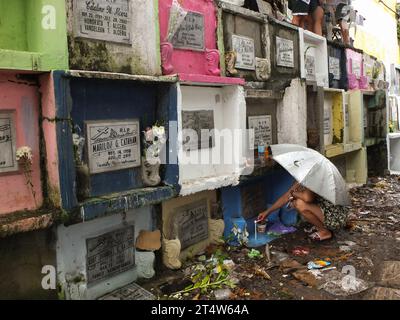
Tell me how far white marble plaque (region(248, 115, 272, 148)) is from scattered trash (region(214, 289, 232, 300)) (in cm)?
235

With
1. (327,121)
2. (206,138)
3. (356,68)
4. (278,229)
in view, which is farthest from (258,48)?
(356,68)

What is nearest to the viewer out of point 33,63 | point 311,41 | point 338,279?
point 33,63

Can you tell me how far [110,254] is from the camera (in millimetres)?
3885

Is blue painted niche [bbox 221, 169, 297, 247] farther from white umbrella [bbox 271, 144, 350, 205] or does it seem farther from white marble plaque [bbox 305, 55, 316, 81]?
white marble plaque [bbox 305, 55, 316, 81]

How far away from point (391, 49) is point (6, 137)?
50.6 feet

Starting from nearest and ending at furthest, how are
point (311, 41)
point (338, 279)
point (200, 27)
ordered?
1. point (338, 279)
2. point (200, 27)
3. point (311, 41)

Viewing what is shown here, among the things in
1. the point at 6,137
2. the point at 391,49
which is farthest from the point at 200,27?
the point at 391,49

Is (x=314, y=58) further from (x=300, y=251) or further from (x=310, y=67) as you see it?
(x=300, y=251)

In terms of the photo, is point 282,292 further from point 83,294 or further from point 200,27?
point 200,27

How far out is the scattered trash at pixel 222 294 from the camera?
3789 mm

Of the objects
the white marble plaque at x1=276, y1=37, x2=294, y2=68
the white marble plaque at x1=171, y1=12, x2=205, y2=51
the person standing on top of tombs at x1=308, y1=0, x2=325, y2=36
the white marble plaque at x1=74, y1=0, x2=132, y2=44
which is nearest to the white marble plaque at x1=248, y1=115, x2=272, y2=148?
the white marble plaque at x1=276, y1=37, x2=294, y2=68

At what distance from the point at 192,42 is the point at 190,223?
2.15 meters

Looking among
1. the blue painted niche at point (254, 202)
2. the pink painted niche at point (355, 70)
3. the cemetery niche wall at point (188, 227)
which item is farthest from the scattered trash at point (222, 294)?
the pink painted niche at point (355, 70)

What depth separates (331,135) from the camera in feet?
27.2
